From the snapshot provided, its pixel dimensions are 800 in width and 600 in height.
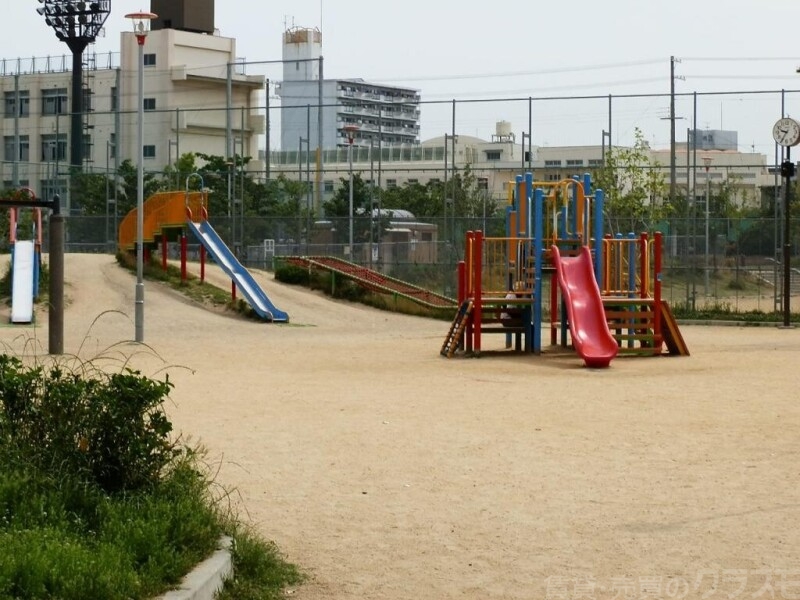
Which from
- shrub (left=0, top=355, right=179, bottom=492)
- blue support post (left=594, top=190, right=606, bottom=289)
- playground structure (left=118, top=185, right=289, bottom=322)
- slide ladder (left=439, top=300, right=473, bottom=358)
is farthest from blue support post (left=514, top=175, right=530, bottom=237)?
shrub (left=0, top=355, right=179, bottom=492)

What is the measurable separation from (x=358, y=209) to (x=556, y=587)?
4717 cm

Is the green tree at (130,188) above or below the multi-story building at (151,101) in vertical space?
below

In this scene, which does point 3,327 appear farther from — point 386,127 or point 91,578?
point 386,127

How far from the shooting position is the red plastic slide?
64.7 ft

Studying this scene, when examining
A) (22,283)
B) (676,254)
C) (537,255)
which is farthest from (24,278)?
(676,254)

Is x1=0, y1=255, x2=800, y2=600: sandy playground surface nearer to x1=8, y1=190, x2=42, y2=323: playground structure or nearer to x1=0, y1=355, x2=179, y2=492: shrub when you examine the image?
x1=0, y1=355, x2=179, y2=492: shrub

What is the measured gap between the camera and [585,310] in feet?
69.5

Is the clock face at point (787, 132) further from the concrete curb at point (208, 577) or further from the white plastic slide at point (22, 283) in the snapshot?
the concrete curb at point (208, 577)

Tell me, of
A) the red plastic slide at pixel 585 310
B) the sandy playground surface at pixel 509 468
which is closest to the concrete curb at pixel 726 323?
the red plastic slide at pixel 585 310

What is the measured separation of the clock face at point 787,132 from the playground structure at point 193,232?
40.9 feet

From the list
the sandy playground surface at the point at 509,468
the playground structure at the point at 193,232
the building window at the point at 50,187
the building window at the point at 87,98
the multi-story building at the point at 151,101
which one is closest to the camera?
the sandy playground surface at the point at 509,468

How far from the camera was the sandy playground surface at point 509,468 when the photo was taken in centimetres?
677

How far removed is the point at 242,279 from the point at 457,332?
32.4ft

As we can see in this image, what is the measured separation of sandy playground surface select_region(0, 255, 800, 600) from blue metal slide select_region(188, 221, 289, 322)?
8.64 meters
